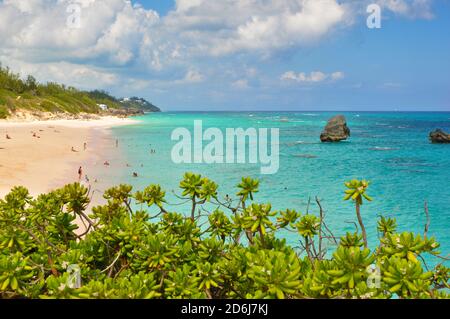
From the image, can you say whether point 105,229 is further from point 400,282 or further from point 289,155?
point 289,155

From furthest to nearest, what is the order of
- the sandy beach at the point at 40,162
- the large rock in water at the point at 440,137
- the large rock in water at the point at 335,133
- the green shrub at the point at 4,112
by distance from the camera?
the green shrub at the point at 4,112 → the large rock in water at the point at 335,133 → the large rock in water at the point at 440,137 → the sandy beach at the point at 40,162

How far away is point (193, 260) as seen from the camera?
9.21 ft

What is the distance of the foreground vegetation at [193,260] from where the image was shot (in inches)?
84.3

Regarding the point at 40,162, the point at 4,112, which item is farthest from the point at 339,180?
the point at 4,112

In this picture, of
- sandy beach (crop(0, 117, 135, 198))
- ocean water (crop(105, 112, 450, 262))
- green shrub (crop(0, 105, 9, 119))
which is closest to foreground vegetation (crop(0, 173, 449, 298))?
ocean water (crop(105, 112, 450, 262))

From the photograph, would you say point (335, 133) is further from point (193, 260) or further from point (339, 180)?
point (193, 260)

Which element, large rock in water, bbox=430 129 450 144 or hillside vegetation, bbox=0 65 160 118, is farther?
hillside vegetation, bbox=0 65 160 118

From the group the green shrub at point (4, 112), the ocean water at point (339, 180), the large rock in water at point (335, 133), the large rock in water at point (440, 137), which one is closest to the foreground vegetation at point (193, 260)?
the ocean water at point (339, 180)

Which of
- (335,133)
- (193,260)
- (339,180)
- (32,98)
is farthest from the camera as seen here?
(32,98)

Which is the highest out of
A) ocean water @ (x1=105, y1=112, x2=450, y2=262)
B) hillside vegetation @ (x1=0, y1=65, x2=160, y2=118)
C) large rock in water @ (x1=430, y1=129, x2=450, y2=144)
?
hillside vegetation @ (x1=0, y1=65, x2=160, y2=118)

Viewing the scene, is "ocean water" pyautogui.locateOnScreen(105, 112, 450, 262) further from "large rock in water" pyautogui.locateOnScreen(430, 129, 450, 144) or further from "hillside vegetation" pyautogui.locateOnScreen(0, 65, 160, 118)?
"hillside vegetation" pyautogui.locateOnScreen(0, 65, 160, 118)

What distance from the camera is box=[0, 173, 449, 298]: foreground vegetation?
2141 millimetres

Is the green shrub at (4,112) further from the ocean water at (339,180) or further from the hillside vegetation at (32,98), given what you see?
the ocean water at (339,180)

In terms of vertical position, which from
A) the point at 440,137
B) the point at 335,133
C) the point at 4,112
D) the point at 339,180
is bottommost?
the point at 339,180
